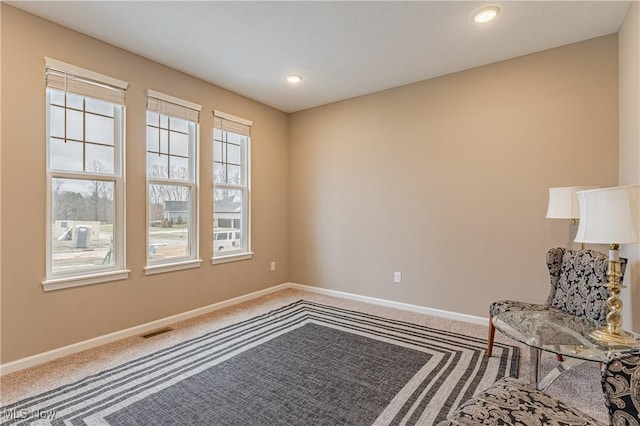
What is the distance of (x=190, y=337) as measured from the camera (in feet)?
9.64

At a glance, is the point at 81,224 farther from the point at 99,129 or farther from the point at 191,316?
the point at 191,316

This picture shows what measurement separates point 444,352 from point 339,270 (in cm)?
192

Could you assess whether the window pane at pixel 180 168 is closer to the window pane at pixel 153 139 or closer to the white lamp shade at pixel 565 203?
the window pane at pixel 153 139

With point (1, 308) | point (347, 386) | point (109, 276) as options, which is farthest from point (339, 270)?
point (1, 308)

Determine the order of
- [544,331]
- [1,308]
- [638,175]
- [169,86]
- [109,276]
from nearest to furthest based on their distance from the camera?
1. [544,331]
2. [638,175]
3. [1,308]
4. [109,276]
5. [169,86]

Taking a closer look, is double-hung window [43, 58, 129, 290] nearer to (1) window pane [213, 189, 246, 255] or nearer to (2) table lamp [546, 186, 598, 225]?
(1) window pane [213, 189, 246, 255]

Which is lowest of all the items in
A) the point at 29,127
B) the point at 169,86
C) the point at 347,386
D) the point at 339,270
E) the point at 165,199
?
the point at 347,386

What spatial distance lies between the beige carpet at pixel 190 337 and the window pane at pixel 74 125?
1.85 m

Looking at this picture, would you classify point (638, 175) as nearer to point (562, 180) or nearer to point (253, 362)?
point (562, 180)

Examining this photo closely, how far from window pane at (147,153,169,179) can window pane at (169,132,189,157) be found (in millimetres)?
130

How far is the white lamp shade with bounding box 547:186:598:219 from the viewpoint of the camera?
7.68 ft

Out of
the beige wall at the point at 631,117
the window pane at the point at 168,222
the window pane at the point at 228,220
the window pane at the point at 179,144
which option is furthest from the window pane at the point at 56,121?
the beige wall at the point at 631,117

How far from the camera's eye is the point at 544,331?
1881 millimetres

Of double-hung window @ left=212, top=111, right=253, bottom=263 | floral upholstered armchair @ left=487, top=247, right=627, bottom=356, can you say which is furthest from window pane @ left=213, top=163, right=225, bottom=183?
floral upholstered armchair @ left=487, top=247, right=627, bottom=356
